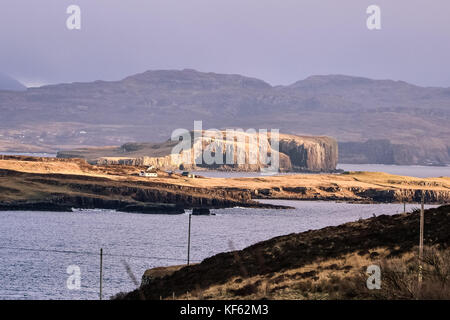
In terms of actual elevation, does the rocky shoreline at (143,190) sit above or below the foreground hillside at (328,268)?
below

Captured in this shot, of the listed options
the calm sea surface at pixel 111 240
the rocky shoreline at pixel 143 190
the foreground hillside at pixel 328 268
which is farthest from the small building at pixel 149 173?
the foreground hillside at pixel 328 268

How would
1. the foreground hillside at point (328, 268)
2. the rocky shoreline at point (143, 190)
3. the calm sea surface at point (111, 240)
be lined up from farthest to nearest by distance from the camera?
the rocky shoreline at point (143, 190)
the calm sea surface at point (111, 240)
the foreground hillside at point (328, 268)

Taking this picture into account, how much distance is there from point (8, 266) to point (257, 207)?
303ft

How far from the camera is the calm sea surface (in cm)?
5872

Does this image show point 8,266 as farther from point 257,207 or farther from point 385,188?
point 385,188

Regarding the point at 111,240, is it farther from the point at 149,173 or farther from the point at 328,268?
the point at 149,173

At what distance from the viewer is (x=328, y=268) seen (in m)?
39.0

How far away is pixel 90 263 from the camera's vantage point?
7044cm

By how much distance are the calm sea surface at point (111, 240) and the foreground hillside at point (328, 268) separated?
10.9 m

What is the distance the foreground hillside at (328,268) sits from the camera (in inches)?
1284

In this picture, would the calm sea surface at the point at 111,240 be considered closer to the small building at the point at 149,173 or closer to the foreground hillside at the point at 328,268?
the foreground hillside at the point at 328,268

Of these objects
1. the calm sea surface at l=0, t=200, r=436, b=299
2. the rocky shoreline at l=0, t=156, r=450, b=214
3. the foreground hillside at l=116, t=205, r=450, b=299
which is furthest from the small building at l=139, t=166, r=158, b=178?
the foreground hillside at l=116, t=205, r=450, b=299

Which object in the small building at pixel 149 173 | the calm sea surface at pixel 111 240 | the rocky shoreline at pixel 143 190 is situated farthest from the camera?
the small building at pixel 149 173
